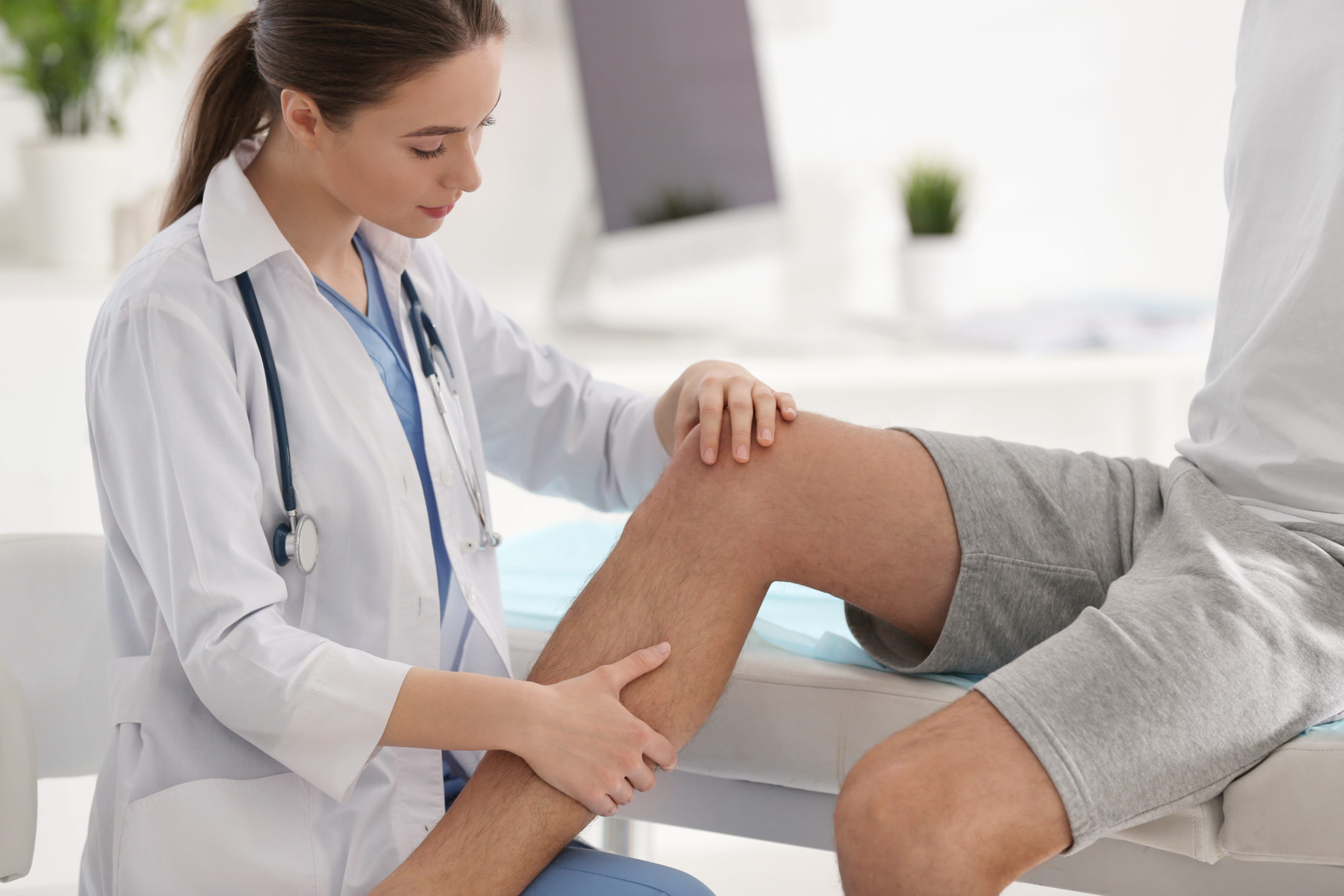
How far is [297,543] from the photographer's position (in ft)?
3.11

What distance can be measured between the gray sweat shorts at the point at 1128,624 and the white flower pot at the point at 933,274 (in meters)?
1.64

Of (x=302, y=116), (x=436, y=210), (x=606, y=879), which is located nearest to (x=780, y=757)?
(x=606, y=879)

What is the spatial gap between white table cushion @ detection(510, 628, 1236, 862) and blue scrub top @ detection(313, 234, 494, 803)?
0.21 metres

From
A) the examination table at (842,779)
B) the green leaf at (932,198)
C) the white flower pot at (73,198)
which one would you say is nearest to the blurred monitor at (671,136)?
the green leaf at (932,198)

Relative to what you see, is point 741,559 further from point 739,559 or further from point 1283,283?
point 1283,283

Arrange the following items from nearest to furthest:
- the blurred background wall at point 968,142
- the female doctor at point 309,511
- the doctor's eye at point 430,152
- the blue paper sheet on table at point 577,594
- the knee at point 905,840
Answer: the knee at point 905,840, the female doctor at point 309,511, the doctor's eye at point 430,152, the blue paper sheet on table at point 577,594, the blurred background wall at point 968,142

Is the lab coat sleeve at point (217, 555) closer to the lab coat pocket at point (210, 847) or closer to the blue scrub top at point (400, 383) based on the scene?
the lab coat pocket at point (210, 847)

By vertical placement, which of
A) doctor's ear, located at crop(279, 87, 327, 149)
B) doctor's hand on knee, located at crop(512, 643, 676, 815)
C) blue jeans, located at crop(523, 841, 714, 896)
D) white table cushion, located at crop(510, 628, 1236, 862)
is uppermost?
doctor's ear, located at crop(279, 87, 327, 149)

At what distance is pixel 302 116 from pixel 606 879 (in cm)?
67

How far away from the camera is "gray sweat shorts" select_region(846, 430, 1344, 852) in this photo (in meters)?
0.85

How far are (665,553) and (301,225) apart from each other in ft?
1.43

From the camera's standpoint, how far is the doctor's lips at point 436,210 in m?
1.05

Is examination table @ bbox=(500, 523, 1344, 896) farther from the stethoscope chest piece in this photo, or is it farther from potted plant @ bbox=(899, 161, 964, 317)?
potted plant @ bbox=(899, 161, 964, 317)

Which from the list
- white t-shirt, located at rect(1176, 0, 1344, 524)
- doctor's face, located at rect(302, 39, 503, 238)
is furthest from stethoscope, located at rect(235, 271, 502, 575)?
white t-shirt, located at rect(1176, 0, 1344, 524)
